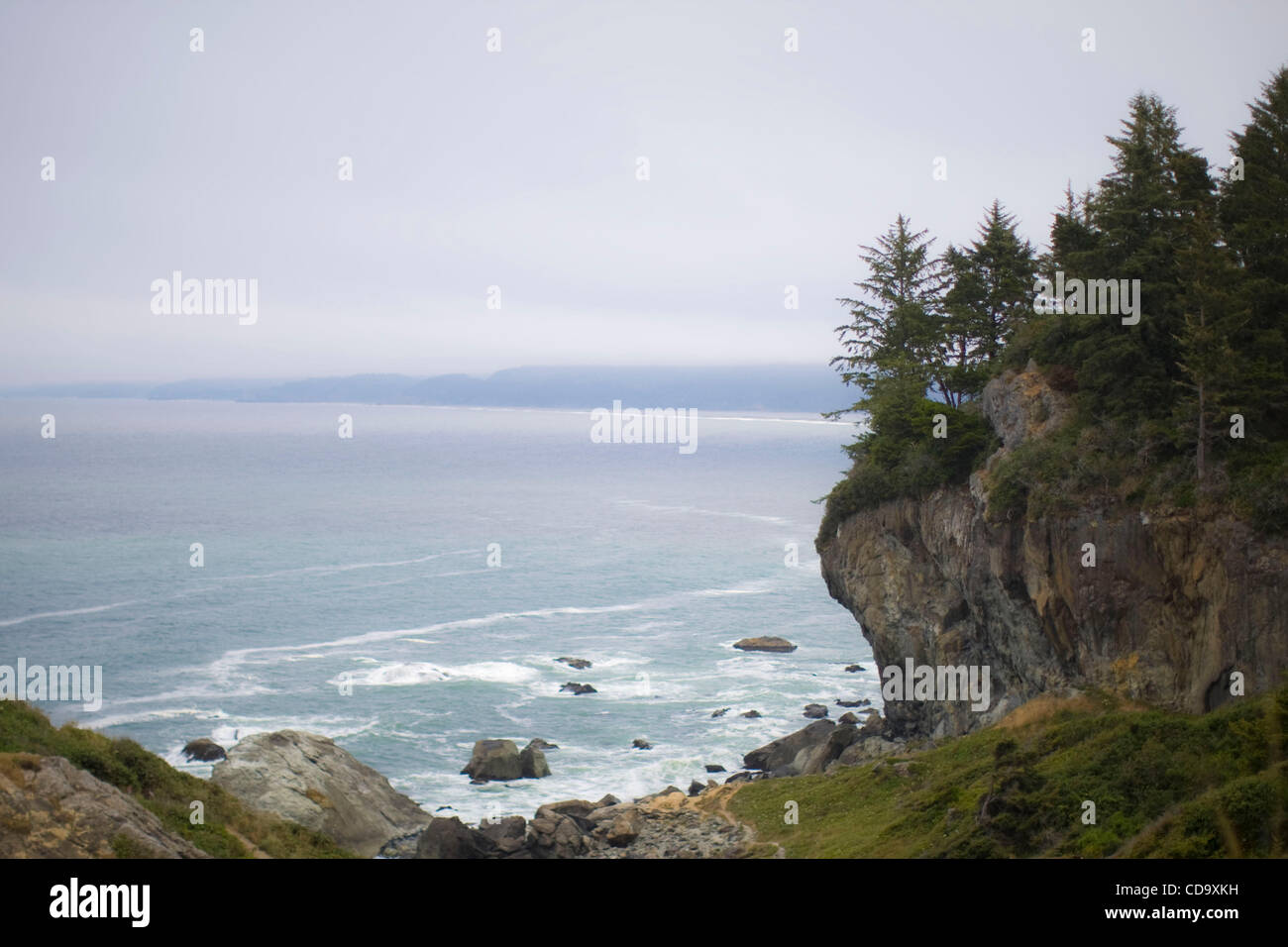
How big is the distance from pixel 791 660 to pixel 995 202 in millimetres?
32827

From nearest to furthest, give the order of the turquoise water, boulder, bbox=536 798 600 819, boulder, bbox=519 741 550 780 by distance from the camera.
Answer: boulder, bbox=536 798 600 819 → boulder, bbox=519 741 550 780 → the turquoise water

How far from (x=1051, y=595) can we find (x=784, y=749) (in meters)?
18.0

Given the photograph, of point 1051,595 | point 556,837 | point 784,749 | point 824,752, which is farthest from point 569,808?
point 1051,595

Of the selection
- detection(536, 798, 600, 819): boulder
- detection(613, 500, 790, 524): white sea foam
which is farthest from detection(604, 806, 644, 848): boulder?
detection(613, 500, 790, 524): white sea foam

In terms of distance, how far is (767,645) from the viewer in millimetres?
68500

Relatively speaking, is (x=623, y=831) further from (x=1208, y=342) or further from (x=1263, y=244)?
(x=1263, y=244)

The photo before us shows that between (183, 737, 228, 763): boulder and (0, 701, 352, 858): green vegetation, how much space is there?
21941 mm

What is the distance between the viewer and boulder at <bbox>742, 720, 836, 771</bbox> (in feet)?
153

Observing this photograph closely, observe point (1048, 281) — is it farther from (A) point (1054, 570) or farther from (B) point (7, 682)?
(B) point (7, 682)

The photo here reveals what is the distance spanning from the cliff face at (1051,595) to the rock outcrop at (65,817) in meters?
27.6

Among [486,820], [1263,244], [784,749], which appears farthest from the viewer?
[784,749]

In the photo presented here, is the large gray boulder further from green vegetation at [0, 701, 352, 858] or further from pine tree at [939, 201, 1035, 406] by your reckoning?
pine tree at [939, 201, 1035, 406]

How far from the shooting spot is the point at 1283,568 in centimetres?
2703

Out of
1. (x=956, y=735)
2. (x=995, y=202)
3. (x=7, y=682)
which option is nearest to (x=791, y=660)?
(x=956, y=735)
